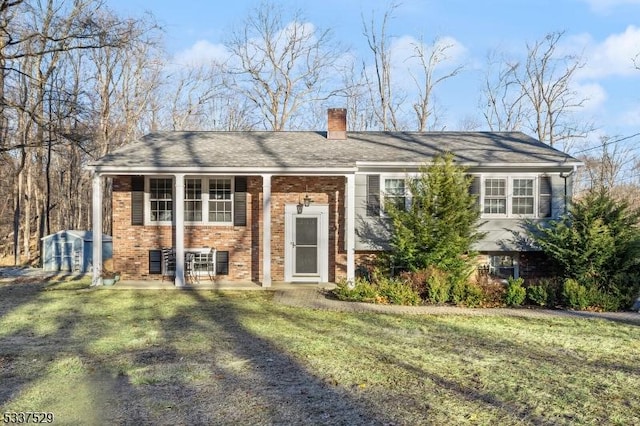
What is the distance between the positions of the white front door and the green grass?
4039 mm

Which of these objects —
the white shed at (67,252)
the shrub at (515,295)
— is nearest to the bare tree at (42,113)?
the white shed at (67,252)

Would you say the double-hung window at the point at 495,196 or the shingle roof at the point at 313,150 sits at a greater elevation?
the shingle roof at the point at 313,150

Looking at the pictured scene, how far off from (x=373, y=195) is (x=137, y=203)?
257 inches

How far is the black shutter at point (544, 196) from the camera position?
1375 centimetres

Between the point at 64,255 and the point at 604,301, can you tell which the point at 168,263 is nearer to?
the point at 64,255

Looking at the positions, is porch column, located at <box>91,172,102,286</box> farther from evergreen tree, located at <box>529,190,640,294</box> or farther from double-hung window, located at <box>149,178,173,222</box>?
evergreen tree, located at <box>529,190,640,294</box>

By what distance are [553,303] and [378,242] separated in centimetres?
445

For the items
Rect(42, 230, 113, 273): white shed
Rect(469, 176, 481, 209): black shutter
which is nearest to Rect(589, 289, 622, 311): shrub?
Rect(469, 176, 481, 209): black shutter

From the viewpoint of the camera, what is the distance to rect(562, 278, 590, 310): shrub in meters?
10.9

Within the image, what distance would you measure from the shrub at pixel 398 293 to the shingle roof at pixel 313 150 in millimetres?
3222

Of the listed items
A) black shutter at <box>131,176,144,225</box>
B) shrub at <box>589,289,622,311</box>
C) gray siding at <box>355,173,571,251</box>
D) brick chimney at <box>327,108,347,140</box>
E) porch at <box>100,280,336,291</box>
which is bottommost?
porch at <box>100,280,336,291</box>

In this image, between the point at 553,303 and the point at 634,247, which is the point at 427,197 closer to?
the point at 553,303

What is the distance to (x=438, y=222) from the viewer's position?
1230 centimetres

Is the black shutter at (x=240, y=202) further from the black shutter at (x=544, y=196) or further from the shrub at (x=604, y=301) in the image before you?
the shrub at (x=604, y=301)
